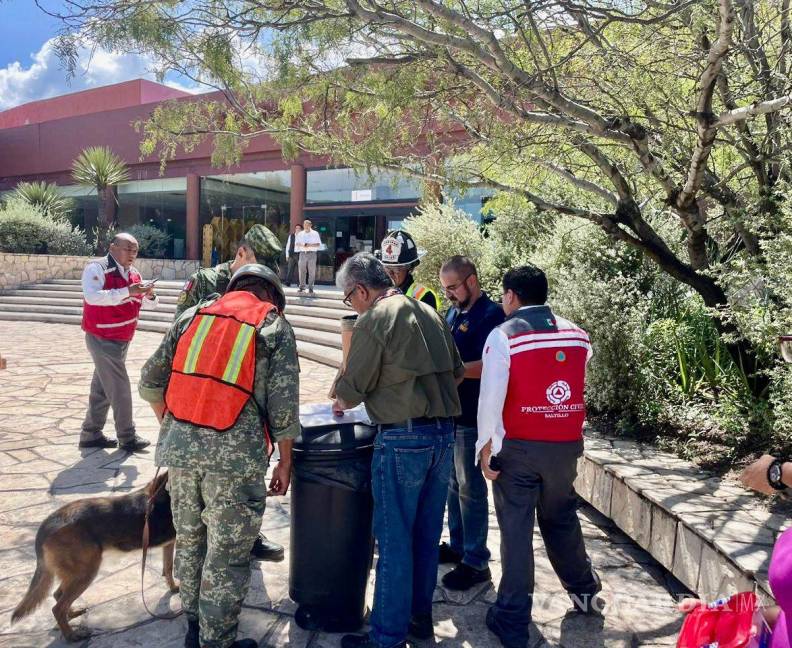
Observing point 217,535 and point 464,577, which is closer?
point 217,535

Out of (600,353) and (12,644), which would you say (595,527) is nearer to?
(600,353)

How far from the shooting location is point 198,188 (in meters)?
21.1

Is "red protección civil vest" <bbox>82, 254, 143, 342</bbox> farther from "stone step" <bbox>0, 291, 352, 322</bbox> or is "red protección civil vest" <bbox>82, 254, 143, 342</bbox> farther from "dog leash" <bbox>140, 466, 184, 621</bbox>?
"stone step" <bbox>0, 291, 352, 322</bbox>

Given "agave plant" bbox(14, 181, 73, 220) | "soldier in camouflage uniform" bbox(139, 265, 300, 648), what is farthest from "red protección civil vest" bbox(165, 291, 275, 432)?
"agave plant" bbox(14, 181, 73, 220)

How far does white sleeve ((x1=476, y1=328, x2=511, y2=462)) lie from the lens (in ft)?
9.57

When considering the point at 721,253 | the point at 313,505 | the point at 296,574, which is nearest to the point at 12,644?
the point at 296,574

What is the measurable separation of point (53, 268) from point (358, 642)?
19.3 m

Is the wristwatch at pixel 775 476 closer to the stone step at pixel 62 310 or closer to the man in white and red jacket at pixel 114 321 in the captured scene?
the man in white and red jacket at pixel 114 321

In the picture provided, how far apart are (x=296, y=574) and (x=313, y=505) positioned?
39 cm

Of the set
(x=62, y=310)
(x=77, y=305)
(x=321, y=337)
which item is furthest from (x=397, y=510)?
(x=77, y=305)

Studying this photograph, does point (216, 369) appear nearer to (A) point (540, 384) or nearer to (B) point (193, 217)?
(A) point (540, 384)

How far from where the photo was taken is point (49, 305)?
16375mm

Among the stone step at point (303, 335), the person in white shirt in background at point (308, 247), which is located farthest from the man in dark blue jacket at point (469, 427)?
the person in white shirt in background at point (308, 247)

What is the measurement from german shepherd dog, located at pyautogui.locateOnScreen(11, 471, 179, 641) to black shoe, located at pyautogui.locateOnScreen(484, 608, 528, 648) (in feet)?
5.38
